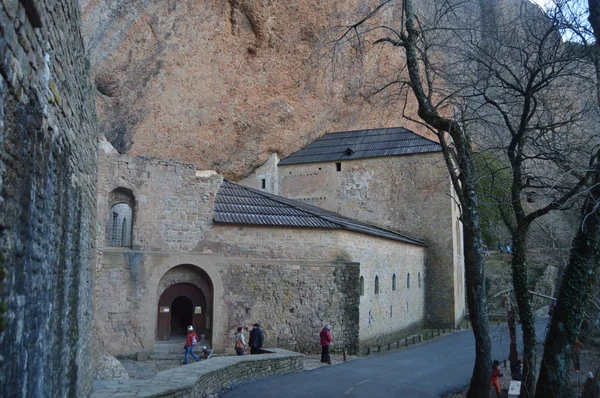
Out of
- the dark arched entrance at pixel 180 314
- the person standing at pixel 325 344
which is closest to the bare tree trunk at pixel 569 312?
the person standing at pixel 325 344

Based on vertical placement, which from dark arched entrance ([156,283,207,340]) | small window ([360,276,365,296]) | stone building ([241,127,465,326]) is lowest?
dark arched entrance ([156,283,207,340])

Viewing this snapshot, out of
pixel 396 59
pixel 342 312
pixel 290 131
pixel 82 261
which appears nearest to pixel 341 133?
pixel 290 131

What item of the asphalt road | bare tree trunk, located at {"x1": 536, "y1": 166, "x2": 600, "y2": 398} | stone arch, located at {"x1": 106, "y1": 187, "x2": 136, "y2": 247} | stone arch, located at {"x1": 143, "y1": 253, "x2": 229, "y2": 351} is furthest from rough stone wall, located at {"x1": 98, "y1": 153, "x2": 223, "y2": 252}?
bare tree trunk, located at {"x1": 536, "y1": 166, "x2": 600, "y2": 398}

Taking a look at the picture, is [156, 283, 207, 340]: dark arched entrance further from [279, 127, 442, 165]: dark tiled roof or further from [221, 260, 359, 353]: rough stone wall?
[279, 127, 442, 165]: dark tiled roof

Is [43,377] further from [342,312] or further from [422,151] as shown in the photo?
[422,151]

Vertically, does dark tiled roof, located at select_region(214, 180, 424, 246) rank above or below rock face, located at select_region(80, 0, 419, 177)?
below

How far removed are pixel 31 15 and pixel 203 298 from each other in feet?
43.8

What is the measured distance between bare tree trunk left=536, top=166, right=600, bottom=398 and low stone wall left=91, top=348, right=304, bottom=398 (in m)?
5.28

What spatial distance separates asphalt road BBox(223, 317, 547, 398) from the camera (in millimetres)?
9953

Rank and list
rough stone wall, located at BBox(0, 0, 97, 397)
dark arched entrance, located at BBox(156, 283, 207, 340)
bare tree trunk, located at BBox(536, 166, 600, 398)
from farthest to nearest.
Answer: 1. dark arched entrance, located at BBox(156, 283, 207, 340)
2. bare tree trunk, located at BBox(536, 166, 600, 398)
3. rough stone wall, located at BBox(0, 0, 97, 397)

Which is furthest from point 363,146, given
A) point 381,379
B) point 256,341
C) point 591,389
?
point 591,389

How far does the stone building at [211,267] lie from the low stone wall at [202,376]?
252 centimetres

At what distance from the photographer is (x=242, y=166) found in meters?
26.1

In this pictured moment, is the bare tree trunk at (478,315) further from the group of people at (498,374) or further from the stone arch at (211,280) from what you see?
the stone arch at (211,280)
